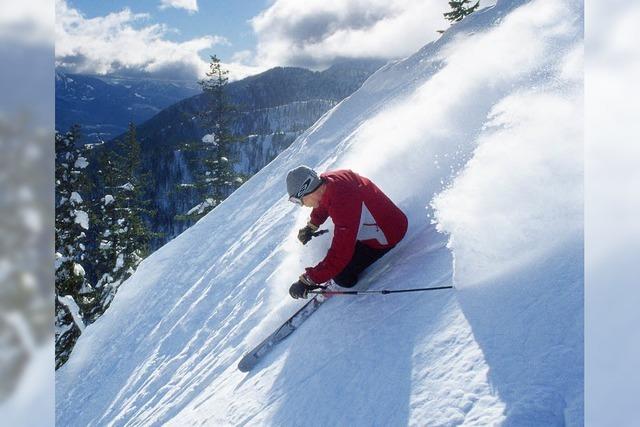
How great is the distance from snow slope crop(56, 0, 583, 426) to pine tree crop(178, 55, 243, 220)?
12.1m

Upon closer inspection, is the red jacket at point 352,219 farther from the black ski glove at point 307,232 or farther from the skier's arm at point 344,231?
the black ski glove at point 307,232

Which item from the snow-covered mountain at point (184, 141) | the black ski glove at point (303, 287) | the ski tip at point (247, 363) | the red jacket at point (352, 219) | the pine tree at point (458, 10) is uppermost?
the snow-covered mountain at point (184, 141)

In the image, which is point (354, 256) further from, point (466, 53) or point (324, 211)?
point (466, 53)

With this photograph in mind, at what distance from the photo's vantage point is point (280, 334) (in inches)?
177

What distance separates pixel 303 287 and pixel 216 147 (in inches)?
693

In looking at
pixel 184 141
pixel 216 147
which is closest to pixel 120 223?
pixel 216 147

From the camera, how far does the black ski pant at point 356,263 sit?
14.2 feet

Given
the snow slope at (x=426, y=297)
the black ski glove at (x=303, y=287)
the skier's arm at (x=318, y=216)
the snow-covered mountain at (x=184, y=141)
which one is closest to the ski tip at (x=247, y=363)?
the snow slope at (x=426, y=297)

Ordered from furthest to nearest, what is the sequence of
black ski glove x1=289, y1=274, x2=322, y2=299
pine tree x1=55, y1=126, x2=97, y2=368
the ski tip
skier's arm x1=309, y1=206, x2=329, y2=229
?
pine tree x1=55, y1=126, x2=97, y2=368
skier's arm x1=309, y1=206, x2=329, y2=229
the ski tip
black ski glove x1=289, y1=274, x2=322, y2=299

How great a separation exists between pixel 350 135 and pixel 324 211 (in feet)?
13.1

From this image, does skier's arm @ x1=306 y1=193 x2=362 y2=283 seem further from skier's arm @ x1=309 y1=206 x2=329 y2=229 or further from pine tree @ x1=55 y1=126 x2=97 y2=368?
pine tree @ x1=55 y1=126 x2=97 y2=368

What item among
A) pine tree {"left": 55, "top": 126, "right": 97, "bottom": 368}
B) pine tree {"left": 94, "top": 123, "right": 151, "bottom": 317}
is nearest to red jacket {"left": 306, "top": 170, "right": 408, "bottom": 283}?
pine tree {"left": 55, "top": 126, "right": 97, "bottom": 368}

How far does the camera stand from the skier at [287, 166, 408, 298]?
12.9 ft

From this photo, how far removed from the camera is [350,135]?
868cm
